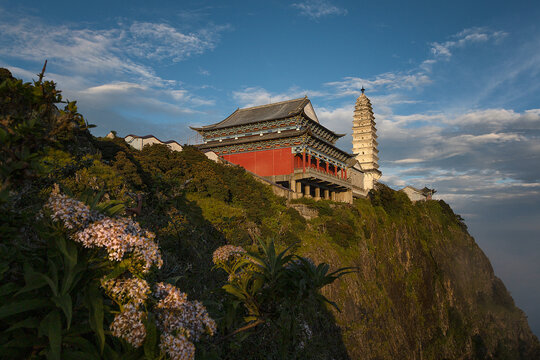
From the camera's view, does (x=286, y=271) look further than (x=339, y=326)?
No

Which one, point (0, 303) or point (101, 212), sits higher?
point (101, 212)

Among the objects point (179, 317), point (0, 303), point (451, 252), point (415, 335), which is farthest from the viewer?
point (451, 252)

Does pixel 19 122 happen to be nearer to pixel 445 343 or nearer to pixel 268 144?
pixel 268 144

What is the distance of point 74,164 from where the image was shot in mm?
12219

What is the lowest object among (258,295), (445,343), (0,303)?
(445,343)

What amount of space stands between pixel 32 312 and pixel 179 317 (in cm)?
107

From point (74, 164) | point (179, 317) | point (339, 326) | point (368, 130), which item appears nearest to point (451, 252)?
point (368, 130)

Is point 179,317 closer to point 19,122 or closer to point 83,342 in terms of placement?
point 83,342

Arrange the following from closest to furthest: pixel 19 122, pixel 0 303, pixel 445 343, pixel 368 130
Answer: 1. pixel 0 303
2. pixel 19 122
3. pixel 445 343
4. pixel 368 130

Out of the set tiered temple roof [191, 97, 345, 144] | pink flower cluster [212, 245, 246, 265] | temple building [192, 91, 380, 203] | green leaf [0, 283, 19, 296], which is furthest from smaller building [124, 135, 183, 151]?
green leaf [0, 283, 19, 296]

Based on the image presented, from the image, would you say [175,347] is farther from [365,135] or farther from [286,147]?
[365,135]

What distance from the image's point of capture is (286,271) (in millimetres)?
3656

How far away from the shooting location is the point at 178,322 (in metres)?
2.52

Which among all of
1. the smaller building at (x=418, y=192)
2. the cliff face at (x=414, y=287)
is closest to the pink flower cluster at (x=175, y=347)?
the cliff face at (x=414, y=287)
